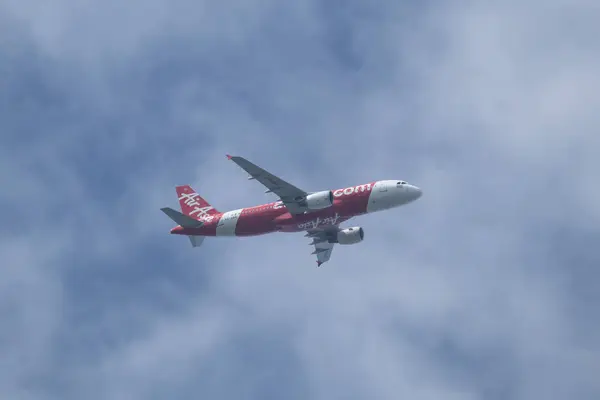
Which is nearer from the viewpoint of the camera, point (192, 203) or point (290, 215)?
point (290, 215)

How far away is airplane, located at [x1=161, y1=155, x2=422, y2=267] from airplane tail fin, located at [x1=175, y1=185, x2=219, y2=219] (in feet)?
0.52

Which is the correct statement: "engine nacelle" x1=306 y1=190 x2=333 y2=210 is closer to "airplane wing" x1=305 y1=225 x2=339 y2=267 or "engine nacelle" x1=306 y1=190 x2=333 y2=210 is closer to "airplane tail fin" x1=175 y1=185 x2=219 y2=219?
"airplane wing" x1=305 y1=225 x2=339 y2=267

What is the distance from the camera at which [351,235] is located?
4690 inches

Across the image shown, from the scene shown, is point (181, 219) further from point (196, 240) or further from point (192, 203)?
point (192, 203)

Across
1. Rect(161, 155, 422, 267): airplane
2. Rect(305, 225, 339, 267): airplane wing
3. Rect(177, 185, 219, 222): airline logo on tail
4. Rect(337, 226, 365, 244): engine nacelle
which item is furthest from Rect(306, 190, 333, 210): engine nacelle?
Rect(177, 185, 219, 222): airline logo on tail

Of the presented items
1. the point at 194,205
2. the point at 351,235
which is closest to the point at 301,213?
the point at 351,235

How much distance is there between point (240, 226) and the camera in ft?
380

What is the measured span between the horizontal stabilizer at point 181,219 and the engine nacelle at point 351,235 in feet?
61.5

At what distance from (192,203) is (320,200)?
82.5 feet

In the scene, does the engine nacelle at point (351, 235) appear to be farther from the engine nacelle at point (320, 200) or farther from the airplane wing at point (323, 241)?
the engine nacelle at point (320, 200)

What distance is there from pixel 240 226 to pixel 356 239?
15.8 meters

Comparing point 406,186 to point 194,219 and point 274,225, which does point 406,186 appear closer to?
point 274,225

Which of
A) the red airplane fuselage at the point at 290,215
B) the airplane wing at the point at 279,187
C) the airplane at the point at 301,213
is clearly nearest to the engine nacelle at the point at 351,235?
the airplane at the point at 301,213

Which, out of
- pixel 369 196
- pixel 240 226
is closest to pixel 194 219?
pixel 240 226
